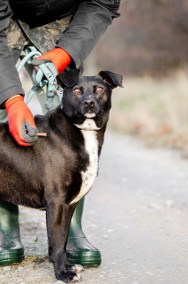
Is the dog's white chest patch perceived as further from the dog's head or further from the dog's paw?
the dog's paw

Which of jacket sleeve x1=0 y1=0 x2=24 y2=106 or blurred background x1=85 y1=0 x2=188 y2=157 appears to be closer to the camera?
jacket sleeve x1=0 y1=0 x2=24 y2=106

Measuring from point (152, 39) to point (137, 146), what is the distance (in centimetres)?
1450

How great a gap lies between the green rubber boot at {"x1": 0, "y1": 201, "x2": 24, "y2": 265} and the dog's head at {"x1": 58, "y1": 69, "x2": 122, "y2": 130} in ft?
→ 2.80

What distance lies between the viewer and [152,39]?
24.5m

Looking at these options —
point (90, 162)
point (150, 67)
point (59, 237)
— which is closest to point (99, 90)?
point (90, 162)

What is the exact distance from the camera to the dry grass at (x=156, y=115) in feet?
34.4

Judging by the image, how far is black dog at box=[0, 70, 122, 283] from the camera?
3.93m

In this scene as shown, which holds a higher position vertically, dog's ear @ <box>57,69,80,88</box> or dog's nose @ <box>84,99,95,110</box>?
dog's ear @ <box>57,69,80,88</box>

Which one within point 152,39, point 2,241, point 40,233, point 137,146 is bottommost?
point 152,39

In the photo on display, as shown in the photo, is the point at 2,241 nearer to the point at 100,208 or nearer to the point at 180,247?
the point at 180,247

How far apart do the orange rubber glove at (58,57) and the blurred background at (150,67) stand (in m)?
4.86

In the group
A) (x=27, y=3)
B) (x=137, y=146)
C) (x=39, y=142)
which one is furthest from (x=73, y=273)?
(x=137, y=146)

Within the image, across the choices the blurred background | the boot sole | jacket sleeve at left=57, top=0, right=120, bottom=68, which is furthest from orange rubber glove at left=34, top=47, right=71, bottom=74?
the blurred background

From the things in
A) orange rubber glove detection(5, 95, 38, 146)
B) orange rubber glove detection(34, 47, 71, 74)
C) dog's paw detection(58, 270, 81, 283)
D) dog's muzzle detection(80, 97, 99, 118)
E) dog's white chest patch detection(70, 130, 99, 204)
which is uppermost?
dog's muzzle detection(80, 97, 99, 118)
